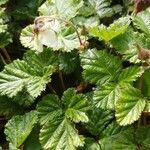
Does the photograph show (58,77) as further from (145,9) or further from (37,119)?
(145,9)

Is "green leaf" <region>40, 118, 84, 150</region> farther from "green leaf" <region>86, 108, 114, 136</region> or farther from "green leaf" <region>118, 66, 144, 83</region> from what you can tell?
"green leaf" <region>118, 66, 144, 83</region>

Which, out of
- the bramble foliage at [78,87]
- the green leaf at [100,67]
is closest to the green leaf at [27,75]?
the bramble foliage at [78,87]

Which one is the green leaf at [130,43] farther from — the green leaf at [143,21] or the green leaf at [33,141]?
the green leaf at [33,141]

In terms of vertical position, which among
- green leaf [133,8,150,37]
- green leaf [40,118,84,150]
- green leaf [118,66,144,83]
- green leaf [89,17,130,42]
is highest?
green leaf [89,17,130,42]

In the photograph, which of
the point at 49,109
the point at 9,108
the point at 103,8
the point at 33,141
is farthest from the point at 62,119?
the point at 103,8

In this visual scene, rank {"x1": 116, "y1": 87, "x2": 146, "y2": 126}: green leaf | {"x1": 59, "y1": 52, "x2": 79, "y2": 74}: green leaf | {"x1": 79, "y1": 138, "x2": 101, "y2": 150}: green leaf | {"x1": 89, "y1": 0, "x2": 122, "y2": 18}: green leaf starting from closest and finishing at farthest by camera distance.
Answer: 1. {"x1": 116, "y1": 87, "x2": 146, "y2": 126}: green leaf
2. {"x1": 79, "y1": 138, "x2": 101, "y2": 150}: green leaf
3. {"x1": 59, "y1": 52, "x2": 79, "y2": 74}: green leaf
4. {"x1": 89, "y1": 0, "x2": 122, "y2": 18}: green leaf

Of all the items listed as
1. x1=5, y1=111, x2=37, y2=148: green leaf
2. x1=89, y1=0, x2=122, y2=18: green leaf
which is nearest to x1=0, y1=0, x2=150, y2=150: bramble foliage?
x1=5, y1=111, x2=37, y2=148: green leaf

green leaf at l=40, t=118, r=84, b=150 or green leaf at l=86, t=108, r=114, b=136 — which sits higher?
green leaf at l=40, t=118, r=84, b=150
